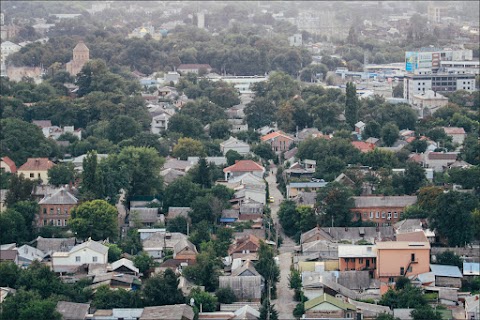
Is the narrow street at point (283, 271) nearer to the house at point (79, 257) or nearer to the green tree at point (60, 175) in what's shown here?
the house at point (79, 257)

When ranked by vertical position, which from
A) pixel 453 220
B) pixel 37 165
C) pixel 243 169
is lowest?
pixel 243 169

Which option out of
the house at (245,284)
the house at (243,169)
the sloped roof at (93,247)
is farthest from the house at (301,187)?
the house at (245,284)

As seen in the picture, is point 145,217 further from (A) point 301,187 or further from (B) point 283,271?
(B) point 283,271

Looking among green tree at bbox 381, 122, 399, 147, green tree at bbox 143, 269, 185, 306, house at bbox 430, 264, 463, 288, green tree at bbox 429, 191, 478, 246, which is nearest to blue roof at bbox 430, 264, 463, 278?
house at bbox 430, 264, 463, 288

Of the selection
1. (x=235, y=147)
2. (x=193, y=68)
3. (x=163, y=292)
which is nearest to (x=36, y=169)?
(x=235, y=147)

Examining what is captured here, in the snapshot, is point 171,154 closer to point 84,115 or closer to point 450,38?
point 84,115

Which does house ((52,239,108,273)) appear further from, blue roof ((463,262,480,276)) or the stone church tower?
the stone church tower
